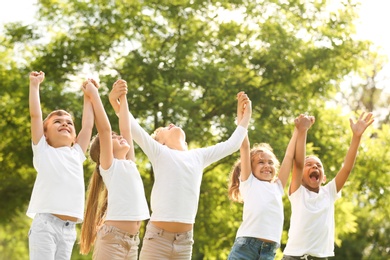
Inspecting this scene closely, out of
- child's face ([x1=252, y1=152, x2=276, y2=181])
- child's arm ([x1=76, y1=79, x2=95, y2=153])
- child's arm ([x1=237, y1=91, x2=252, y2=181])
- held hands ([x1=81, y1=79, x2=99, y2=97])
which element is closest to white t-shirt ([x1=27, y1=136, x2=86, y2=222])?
child's arm ([x1=76, y1=79, x2=95, y2=153])

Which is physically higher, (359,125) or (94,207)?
(359,125)

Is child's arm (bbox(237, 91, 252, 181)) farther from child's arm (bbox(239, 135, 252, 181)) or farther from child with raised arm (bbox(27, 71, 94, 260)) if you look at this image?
child with raised arm (bbox(27, 71, 94, 260))

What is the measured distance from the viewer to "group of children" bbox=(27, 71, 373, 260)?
5133 mm

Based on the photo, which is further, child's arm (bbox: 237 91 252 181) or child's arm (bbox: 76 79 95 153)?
child's arm (bbox: 237 91 252 181)

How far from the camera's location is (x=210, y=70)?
577 inches

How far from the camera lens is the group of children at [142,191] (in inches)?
202

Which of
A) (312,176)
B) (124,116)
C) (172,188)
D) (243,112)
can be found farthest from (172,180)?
(312,176)

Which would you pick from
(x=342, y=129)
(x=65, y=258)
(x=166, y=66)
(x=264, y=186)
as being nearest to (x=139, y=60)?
(x=166, y=66)

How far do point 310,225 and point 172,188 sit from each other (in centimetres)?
142

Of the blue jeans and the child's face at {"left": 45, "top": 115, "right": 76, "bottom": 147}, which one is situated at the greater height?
the child's face at {"left": 45, "top": 115, "right": 76, "bottom": 147}

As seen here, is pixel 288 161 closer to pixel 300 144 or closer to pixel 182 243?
pixel 300 144

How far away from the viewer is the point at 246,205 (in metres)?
6.26

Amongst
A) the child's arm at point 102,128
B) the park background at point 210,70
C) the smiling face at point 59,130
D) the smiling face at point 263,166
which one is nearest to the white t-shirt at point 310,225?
the smiling face at point 263,166

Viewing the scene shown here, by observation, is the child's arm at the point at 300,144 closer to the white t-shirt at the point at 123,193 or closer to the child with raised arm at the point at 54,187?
the white t-shirt at the point at 123,193
